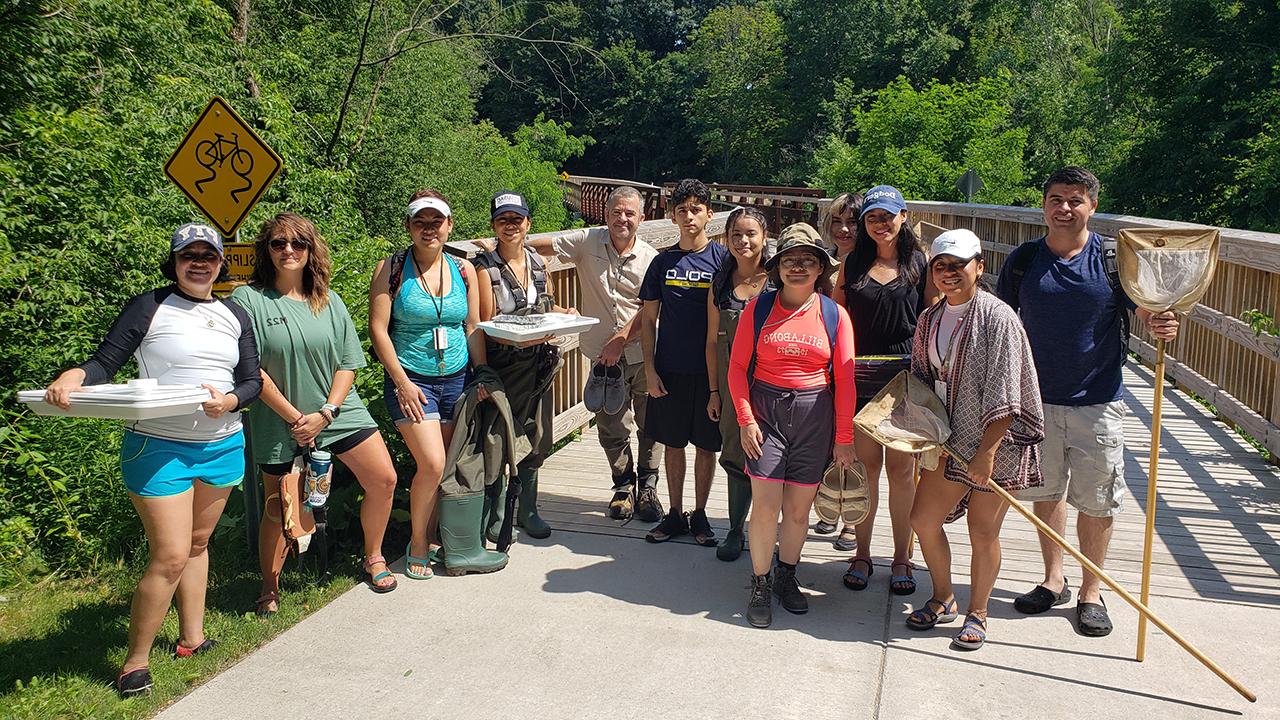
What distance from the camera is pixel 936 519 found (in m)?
4.58

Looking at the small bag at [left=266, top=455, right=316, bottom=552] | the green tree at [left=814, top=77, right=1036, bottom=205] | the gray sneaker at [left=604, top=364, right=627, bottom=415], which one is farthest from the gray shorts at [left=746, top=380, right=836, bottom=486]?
the green tree at [left=814, top=77, right=1036, bottom=205]

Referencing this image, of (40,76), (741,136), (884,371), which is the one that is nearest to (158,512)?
(884,371)

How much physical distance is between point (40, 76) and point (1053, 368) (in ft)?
29.0

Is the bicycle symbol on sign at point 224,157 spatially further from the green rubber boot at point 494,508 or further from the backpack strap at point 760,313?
the backpack strap at point 760,313

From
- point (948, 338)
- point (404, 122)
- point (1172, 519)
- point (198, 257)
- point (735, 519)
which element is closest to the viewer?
point (198, 257)

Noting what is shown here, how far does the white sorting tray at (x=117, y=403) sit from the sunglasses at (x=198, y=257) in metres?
0.59

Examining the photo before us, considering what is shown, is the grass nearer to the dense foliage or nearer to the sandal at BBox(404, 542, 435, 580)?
the sandal at BBox(404, 542, 435, 580)

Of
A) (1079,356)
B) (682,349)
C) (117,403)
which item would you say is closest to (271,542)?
(117,403)

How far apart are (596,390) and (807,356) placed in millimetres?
1735

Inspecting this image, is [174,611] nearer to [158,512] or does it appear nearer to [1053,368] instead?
[158,512]

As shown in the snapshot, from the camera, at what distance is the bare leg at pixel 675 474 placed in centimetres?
598

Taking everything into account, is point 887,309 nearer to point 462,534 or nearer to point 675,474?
point 675,474

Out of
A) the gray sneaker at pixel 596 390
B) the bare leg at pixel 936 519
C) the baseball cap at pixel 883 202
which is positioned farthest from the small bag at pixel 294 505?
the baseball cap at pixel 883 202

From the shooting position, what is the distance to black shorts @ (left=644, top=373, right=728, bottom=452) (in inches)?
227
